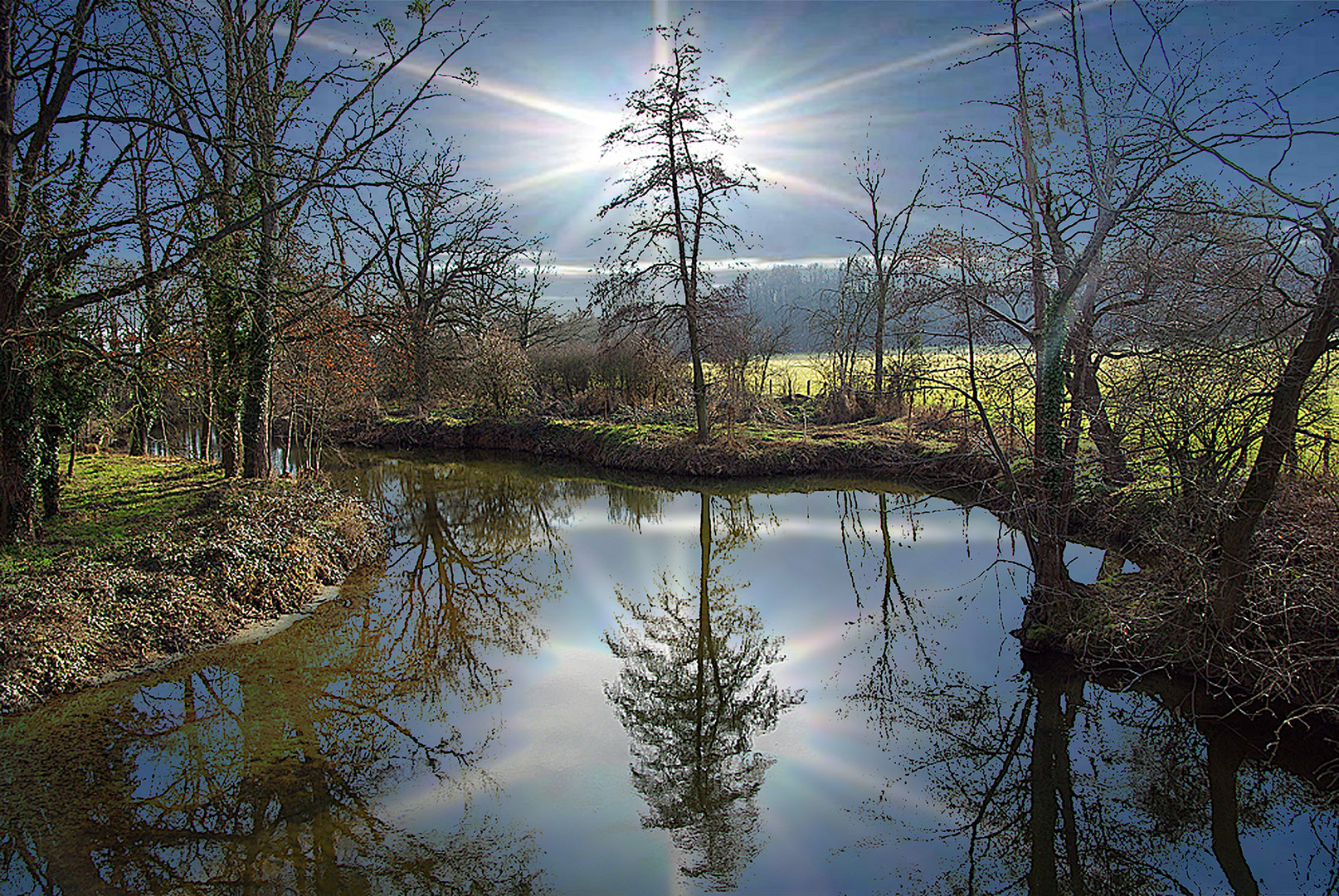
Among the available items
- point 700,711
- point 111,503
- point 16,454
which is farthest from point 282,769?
point 111,503

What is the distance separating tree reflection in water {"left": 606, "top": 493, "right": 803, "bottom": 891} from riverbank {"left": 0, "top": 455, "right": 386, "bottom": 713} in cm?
409

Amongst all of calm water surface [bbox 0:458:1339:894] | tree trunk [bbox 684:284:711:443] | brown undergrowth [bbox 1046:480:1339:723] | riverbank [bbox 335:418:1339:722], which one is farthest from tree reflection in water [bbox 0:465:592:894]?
tree trunk [bbox 684:284:711:443]

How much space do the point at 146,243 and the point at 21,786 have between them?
5351 millimetres

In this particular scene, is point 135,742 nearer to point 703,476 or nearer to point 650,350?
point 703,476

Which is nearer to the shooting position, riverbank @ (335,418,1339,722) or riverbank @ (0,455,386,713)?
riverbank @ (335,418,1339,722)

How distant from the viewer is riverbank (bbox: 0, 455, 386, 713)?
21.6 feet

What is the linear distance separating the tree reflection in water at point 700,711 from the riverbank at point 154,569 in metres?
4.09

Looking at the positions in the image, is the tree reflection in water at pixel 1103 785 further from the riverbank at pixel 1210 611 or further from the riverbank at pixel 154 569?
the riverbank at pixel 154 569

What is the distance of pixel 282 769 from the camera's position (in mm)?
5707

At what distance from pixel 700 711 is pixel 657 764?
3.11 feet

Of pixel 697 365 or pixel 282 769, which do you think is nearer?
pixel 282 769

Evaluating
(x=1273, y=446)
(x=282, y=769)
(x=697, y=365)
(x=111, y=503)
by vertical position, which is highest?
(x=697, y=365)

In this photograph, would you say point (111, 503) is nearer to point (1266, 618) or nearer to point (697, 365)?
point (697, 365)

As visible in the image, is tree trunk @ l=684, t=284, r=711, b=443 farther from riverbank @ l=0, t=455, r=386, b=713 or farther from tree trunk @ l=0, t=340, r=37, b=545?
tree trunk @ l=0, t=340, r=37, b=545
